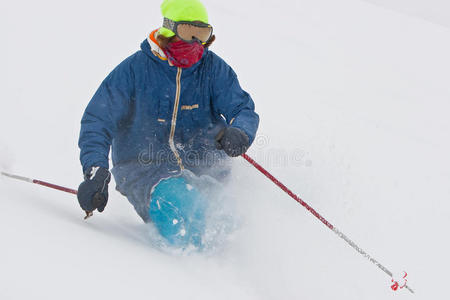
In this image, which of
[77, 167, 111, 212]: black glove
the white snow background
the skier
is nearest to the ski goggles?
the skier

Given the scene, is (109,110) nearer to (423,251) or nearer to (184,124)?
(184,124)

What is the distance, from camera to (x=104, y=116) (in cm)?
293

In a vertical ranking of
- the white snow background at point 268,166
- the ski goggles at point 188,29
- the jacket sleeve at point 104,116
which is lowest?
the white snow background at point 268,166

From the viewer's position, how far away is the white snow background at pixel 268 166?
2221mm

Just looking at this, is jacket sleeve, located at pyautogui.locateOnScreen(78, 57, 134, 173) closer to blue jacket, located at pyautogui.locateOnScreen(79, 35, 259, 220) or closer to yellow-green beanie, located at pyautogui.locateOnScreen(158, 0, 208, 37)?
blue jacket, located at pyautogui.locateOnScreen(79, 35, 259, 220)

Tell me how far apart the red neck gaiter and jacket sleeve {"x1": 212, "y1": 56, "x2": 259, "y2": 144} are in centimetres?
29

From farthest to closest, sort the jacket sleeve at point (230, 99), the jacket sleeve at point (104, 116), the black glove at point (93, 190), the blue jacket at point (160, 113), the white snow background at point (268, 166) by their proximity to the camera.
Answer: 1. the jacket sleeve at point (230, 99)
2. the blue jacket at point (160, 113)
3. the jacket sleeve at point (104, 116)
4. the black glove at point (93, 190)
5. the white snow background at point (268, 166)

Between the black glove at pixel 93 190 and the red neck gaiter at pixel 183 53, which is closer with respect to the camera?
the black glove at pixel 93 190

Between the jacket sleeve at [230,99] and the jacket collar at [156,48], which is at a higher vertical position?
the jacket collar at [156,48]

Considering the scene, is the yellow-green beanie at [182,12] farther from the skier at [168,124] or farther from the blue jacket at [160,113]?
the blue jacket at [160,113]

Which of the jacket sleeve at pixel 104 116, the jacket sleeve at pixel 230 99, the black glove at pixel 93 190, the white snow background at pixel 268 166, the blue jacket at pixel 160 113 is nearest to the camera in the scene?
the white snow background at pixel 268 166

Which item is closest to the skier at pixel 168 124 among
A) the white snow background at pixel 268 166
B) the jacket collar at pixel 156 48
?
the jacket collar at pixel 156 48

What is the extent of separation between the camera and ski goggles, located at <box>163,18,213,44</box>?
111 inches

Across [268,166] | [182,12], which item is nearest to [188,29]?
[182,12]
